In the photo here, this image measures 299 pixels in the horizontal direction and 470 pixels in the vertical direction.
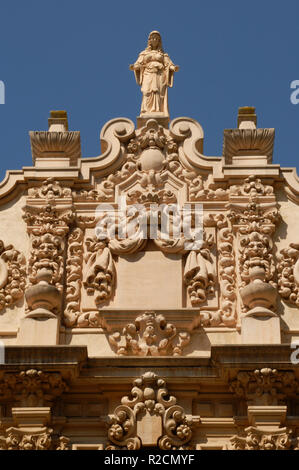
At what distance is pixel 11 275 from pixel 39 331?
4.12ft

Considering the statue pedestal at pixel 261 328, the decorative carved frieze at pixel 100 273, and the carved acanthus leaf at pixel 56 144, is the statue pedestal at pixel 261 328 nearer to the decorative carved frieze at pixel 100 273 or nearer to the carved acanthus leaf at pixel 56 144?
the decorative carved frieze at pixel 100 273

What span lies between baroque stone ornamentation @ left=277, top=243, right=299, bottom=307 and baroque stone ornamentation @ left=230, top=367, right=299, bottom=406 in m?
1.57

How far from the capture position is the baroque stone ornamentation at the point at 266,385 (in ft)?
55.2

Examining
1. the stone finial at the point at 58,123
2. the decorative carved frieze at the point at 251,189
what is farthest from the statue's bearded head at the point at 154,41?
the decorative carved frieze at the point at 251,189

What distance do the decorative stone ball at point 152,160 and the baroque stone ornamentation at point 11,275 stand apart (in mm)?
2490

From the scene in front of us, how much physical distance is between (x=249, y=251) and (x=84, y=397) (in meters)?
3.29

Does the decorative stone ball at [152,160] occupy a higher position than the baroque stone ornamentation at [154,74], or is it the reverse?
the baroque stone ornamentation at [154,74]

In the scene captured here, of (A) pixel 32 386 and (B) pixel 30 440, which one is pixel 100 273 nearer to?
(A) pixel 32 386

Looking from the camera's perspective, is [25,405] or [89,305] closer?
[25,405]

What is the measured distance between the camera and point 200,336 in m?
Answer: 17.8

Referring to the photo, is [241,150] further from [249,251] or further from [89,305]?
[89,305]

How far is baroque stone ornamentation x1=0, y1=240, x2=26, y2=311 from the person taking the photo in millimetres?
18250

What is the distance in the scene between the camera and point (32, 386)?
16.9m
